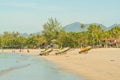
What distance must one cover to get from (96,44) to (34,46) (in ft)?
85.4

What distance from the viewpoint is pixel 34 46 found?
372ft

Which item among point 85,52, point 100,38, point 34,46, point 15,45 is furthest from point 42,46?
point 85,52

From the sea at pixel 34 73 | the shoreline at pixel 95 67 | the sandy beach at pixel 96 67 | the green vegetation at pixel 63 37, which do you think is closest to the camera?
the sandy beach at pixel 96 67

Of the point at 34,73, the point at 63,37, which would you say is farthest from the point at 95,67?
the point at 63,37

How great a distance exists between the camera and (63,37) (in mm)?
96625

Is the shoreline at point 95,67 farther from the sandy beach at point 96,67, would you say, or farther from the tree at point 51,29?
the tree at point 51,29

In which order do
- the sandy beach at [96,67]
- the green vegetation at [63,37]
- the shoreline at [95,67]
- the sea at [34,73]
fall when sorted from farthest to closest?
the green vegetation at [63,37], the sea at [34,73], the shoreline at [95,67], the sandy beach at [96,67]

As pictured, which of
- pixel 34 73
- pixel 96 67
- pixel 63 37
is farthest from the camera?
pixel 63 37

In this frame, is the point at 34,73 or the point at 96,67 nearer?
the point at 34,73

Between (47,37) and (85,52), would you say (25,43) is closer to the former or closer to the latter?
(47,37)

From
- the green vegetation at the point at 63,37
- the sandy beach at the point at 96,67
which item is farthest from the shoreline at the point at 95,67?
the green vegetation at the point at 63,37

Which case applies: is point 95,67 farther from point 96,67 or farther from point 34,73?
point 34,73

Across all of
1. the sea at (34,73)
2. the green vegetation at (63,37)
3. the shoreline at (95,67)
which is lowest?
the sea at (34,73)

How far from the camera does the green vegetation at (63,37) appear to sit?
9556 cm
